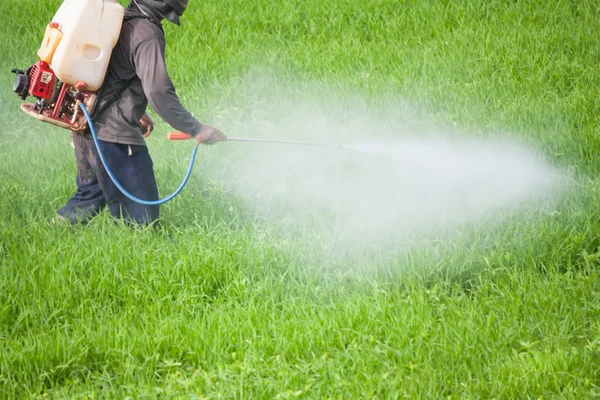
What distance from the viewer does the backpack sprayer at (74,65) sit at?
4.18 metres

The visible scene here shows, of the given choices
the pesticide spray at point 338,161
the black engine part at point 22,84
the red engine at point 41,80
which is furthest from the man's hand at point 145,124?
the black engine part at point 22,84

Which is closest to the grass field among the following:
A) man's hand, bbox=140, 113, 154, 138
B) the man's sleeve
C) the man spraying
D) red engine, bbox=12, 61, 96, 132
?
the man spraying

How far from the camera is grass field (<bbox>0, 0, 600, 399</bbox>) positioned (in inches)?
137

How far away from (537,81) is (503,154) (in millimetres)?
1411

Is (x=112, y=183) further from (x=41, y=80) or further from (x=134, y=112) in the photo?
(x=41, y=80)

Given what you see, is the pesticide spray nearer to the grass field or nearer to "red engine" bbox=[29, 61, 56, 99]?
"red engine" bbox=[29, 61, 56, 99]

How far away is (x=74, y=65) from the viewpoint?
4211 mm

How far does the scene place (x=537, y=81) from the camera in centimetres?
664

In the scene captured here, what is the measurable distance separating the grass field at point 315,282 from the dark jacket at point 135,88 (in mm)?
589

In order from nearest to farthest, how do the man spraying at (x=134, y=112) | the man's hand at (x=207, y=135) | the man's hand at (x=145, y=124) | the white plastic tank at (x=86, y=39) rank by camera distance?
the white plastic tank at (x=86, y=39) → the man spraying at (x=134, y=112) → the man's hand at (x=207, y=135) → the man's hand at (x=145, y=124)

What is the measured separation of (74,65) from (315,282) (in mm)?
1778

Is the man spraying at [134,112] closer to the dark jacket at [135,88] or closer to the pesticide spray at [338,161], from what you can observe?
the dark jacket at [135,88]

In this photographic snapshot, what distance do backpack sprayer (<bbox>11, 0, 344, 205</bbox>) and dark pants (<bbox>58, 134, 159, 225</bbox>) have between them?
9 centimetres

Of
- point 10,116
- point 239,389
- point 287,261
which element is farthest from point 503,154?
point 10,116
